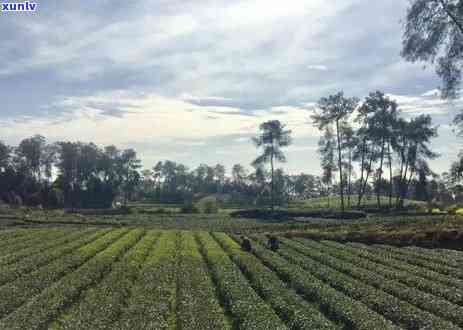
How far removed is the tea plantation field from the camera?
16031mm

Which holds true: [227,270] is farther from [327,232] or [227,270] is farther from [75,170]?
[75,170]

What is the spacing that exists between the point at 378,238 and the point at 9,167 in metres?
114

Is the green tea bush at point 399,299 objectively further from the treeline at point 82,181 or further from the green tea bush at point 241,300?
the treeline at point 82,181

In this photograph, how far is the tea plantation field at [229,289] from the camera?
1603cm

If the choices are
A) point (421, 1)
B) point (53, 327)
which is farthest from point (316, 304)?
point (421, 1)

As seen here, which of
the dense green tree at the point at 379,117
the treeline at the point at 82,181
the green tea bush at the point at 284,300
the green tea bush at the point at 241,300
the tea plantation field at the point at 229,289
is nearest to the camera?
the green tea bush at the point at 241,300

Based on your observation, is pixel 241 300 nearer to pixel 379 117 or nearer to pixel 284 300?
pixel 284 300

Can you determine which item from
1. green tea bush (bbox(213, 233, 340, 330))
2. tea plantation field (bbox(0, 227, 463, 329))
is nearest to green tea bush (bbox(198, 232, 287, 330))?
tea plantation field (bbox(0, 227, 463, 329))

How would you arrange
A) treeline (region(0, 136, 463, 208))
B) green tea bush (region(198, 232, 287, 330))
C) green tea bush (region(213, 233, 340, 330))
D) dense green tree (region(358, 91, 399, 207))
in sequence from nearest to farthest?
green tea bush (region(198, 232, 287, 330)) → green tea bush (region(213, 233, 340, 330)) → dense green tree (region(358, 91, 399, 207)) → treeline (region(0, 136, 463, 208))

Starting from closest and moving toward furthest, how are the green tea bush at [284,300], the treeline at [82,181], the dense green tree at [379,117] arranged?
the green tea bush at [284,300]
the dense green tree at [379,117]
the treeline at [82,181]

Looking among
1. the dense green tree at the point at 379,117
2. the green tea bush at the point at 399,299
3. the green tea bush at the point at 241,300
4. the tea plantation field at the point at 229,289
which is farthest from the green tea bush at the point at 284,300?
the dense green tree at the point at 379,117

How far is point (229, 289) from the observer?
2039cm

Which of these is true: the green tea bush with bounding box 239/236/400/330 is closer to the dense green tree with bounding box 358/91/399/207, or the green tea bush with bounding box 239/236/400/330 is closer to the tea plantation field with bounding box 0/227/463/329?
the tea plantation field with bounding box 0/227/463/329

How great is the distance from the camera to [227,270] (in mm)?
25016
